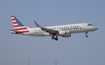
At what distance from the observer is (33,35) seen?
9256 cm

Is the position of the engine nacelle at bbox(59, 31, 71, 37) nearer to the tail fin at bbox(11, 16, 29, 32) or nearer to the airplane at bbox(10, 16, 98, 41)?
the airplane at bbox(10, 16, 98, 41)

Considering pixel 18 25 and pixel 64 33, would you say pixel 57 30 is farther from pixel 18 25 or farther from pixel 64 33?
pixel 18 25

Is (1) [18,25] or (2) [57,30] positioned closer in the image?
(2) [57,30]

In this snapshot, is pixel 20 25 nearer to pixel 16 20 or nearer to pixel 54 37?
pixel 16 20

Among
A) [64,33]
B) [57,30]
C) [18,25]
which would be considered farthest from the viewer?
[18,25]

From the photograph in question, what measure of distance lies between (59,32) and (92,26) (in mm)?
9260

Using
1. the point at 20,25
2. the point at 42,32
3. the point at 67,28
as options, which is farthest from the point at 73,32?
the point at 20,25

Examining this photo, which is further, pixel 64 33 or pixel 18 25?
pixel 18 25

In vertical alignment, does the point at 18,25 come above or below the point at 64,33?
above

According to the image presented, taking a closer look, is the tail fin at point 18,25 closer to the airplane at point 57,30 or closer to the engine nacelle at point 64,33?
the airplane at point 57,30

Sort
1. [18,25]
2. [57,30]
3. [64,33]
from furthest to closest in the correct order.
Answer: [18,25], [57,30], [64,33]

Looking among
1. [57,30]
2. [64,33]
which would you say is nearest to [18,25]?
[57,30]

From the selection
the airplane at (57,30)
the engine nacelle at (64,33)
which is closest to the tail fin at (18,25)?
the airplane at (57,30)

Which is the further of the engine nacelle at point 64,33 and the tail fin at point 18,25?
the tail fin at point 18,25
